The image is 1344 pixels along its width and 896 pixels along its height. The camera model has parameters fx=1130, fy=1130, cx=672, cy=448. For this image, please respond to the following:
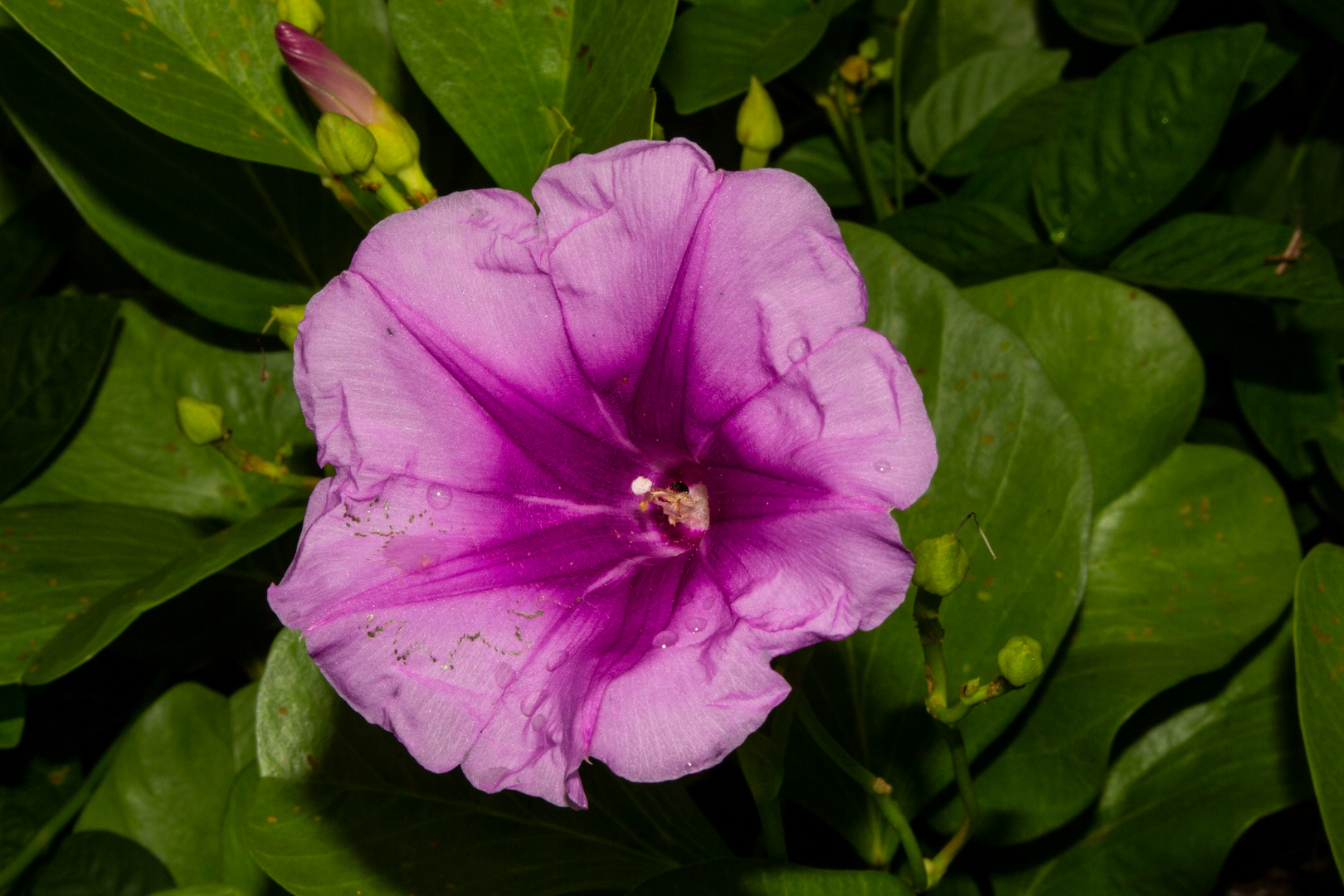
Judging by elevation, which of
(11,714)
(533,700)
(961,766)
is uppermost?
(533,700)

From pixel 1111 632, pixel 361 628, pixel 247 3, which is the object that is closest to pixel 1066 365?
pixel 1111 632

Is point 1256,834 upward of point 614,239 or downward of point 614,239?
downward

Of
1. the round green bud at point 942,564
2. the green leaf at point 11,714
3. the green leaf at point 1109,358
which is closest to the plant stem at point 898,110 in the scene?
the green leaf at point 1109,358

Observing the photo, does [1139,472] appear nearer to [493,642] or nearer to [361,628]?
[493,642]

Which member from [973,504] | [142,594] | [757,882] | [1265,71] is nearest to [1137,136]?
[1265,71]

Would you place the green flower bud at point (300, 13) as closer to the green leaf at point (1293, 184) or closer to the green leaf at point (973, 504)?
the green leaf at point (973, 504)

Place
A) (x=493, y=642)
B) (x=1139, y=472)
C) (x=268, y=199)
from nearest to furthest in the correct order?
(x=493, y=642) → (x=1139, y=472) → (x=268, y=199)

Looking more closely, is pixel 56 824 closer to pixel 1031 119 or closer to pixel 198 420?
pixel 198 420

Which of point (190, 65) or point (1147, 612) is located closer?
point (190, 65)
